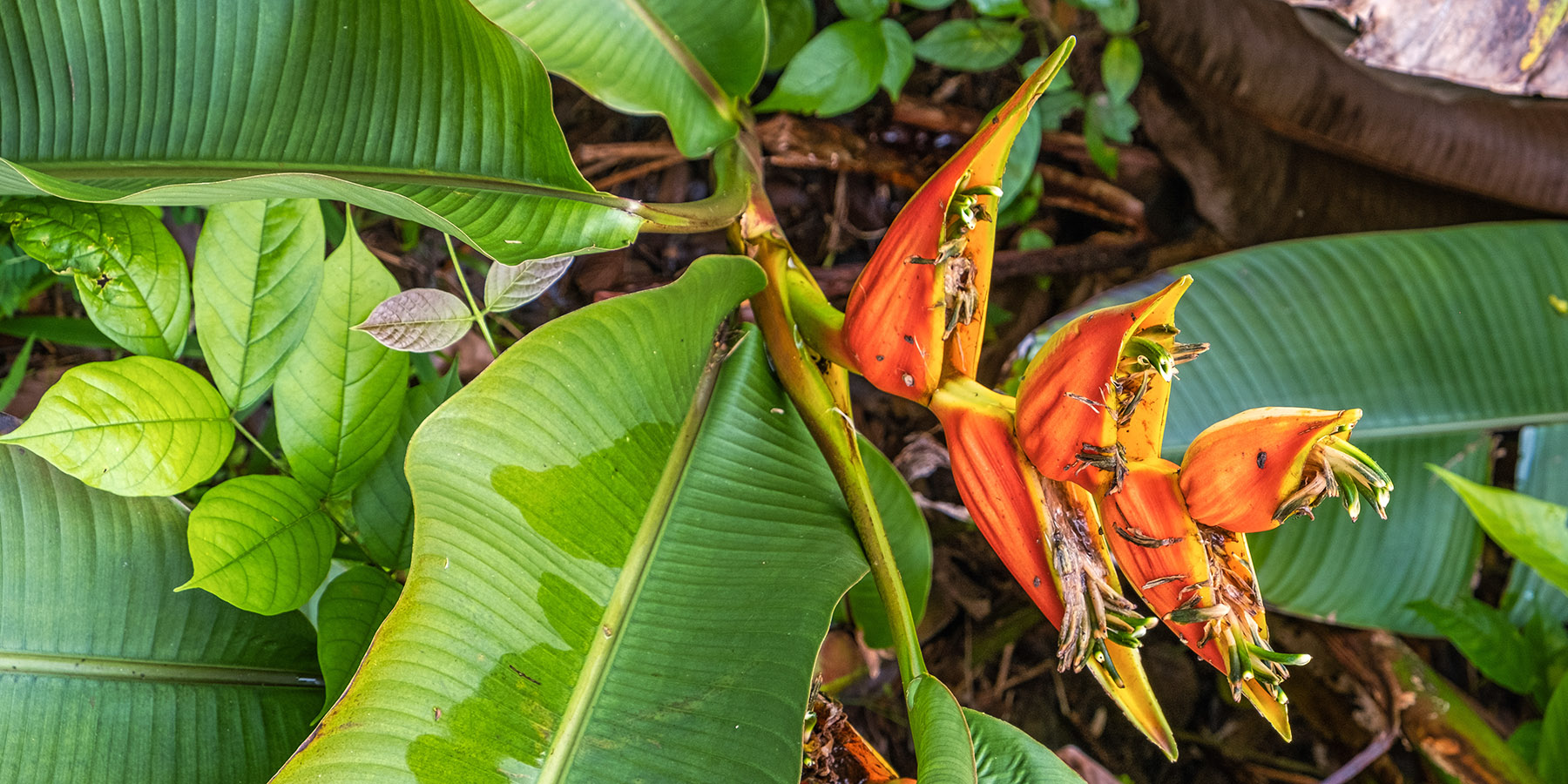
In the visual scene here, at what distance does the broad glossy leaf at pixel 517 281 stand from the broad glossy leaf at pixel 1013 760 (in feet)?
1.52

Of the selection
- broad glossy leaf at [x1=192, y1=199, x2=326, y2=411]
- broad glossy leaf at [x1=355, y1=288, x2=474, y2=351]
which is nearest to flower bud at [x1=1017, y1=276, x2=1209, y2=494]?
broad glossy leaf at [x1=355, y1=288, x2=474, y2=351]

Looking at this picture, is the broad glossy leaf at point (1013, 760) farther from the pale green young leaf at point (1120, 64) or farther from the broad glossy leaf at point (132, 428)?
the pale green young leaf at point (1120, 64)

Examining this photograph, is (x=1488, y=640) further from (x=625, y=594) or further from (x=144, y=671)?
(x=144, y=671)

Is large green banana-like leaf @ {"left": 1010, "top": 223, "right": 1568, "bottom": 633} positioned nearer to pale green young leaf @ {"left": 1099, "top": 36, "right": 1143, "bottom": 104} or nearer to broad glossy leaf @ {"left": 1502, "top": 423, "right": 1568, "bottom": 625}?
broad glossy leaf @ {"left": 1502, "top": 423, "right": 1568, "bottom": 625}

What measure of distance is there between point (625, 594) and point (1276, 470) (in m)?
0.40

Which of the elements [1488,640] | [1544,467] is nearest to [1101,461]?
[1488,640]

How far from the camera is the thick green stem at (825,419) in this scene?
0.62m

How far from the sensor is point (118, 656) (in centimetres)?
58

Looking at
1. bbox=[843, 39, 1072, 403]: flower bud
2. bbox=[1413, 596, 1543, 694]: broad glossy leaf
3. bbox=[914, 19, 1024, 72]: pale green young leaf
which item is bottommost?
bbox=[1413, 596, 1543, 694]: broad glossy leaf

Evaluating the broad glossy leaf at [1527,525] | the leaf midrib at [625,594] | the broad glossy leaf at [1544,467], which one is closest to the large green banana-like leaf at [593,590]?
the leaf midrib at [625,594]

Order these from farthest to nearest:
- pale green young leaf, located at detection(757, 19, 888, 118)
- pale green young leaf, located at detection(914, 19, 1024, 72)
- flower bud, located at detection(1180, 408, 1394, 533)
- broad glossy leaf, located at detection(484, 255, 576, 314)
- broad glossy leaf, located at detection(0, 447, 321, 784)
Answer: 1. pale green young leaf, located at detection(914, 19, 1024, 72)
2. pale green young leaf, located at detection(757, 19, 888, 118)
3. broad glossy leaf, located at detection(484, 255, 576, 314)
4. broad glossy leaf, located at detection(0, 447, 321, 784)
5. flower bud, located at detection(1180, 408, 1394, 533)

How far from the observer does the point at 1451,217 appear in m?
1.22

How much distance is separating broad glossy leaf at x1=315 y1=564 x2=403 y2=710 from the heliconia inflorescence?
16.0 inches

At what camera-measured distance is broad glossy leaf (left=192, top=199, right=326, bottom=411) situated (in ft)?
2.02
